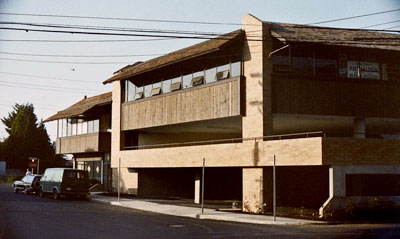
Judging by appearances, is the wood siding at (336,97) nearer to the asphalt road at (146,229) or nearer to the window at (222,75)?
the window at (222,75)

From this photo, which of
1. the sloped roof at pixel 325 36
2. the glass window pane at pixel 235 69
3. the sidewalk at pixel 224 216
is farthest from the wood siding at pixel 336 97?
the sidewalk at pixel 224 216

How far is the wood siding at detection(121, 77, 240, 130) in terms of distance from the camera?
28.0m

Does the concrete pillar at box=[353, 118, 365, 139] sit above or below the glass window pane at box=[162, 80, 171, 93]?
below

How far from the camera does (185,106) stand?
3145 cm

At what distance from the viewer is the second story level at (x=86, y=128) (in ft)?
138

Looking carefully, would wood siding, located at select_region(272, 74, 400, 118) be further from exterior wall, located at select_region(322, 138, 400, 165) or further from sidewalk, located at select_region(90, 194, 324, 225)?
sidewalk, located at select_region(90, 194, 324, 225)

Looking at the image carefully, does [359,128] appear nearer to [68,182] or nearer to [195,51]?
[195,51]

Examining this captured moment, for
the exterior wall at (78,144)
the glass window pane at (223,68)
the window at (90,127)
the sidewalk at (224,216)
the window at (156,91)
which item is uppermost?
the glass window pane at (223,68)

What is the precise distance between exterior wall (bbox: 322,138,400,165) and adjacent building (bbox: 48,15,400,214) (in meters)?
0.04

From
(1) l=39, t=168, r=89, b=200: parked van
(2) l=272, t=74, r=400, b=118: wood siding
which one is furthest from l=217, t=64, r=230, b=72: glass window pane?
(1) l=39, t=168, r=89, b=200: parked van

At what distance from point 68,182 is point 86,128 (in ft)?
47.9

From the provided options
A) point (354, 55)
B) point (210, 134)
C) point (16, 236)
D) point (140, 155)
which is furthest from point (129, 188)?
point (16, 236)

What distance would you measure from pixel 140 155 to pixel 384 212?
18644 millimetres

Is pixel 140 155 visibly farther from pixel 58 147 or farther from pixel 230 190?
pixel 58 147
